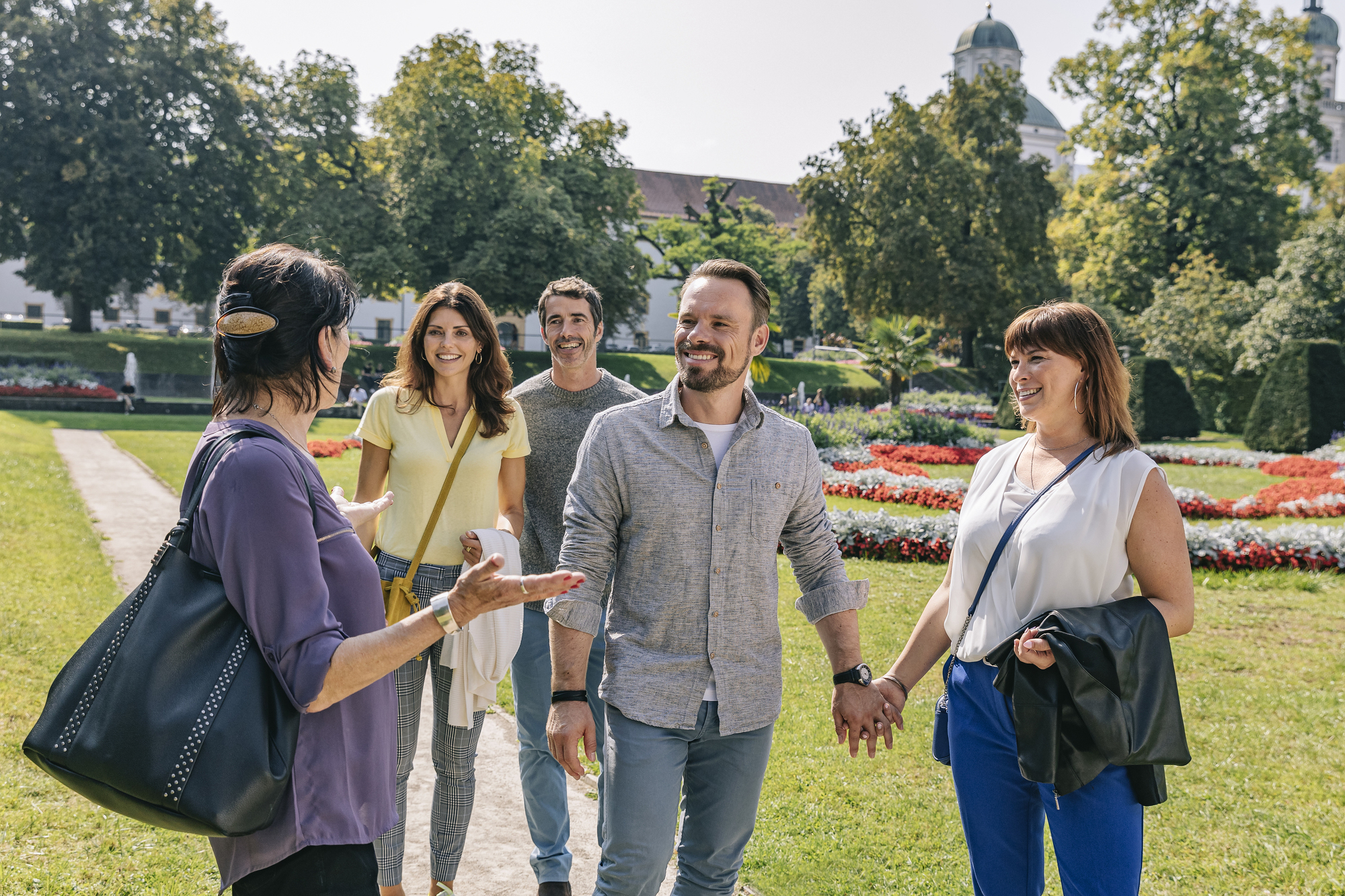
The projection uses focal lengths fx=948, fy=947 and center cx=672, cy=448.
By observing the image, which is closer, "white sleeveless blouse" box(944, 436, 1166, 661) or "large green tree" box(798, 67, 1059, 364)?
"white sleeveless blouse" box(944, 436, 1166, 661)

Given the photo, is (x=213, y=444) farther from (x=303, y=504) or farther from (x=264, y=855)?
(x=264, y=855)

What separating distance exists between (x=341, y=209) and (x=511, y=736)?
30710 millimetres

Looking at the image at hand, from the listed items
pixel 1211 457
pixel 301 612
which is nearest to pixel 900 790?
pixel 301 612

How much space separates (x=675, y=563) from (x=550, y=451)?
1.46 metres

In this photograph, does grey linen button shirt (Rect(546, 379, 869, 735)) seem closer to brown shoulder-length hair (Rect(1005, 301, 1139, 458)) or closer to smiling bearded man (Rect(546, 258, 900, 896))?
smiling bearded man (Rect(546, 258, 900, 896))

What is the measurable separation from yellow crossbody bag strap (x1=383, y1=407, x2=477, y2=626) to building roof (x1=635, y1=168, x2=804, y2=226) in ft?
224

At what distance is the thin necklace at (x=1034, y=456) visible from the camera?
2.69 m

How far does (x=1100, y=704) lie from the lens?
2.30m

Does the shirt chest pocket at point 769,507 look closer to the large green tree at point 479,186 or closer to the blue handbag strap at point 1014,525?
the blue handbag strap at point 1014,525

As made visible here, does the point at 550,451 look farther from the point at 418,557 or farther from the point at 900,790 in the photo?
the point at 900,790

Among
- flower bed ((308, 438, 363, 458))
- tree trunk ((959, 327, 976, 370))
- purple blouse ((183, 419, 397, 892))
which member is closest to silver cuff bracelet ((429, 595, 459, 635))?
purple blouse ((183, 419, 397, 892))

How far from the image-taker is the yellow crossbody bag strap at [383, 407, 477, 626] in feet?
10.8

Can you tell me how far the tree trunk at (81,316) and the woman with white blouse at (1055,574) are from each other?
37706 millimetres

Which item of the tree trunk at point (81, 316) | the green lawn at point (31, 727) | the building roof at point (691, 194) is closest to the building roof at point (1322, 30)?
the building roof at point (691, 194)
